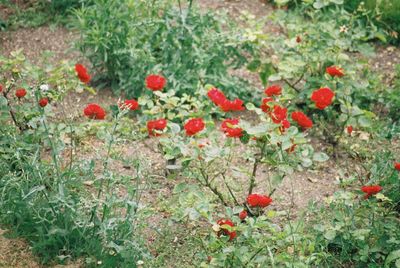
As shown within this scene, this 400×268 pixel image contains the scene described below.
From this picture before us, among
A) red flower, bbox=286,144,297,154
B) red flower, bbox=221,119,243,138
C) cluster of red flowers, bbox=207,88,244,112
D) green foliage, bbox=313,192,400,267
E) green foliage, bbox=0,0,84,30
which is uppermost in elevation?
cluster of red flowers, bbox=207,88,244,112

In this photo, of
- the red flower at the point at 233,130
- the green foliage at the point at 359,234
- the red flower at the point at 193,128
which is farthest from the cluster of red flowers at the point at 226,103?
the green foliage at the point at 359,234

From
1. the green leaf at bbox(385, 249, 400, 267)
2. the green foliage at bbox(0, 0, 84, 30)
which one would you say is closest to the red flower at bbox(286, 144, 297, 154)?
the green leaf at bbox(385, 249, 400, 267)

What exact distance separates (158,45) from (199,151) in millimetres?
1724

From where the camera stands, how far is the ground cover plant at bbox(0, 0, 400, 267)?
3.58 metres

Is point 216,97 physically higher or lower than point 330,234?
higher

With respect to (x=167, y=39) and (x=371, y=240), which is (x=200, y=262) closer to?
(x=371, y=240)

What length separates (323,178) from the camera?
461 cm

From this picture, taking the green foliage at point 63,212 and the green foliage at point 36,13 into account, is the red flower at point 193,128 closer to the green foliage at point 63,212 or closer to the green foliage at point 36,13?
the green foliage at point 63,212

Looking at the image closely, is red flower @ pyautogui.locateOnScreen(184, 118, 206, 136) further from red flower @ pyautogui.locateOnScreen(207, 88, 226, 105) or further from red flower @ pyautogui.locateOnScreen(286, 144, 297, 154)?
red flower @ pyautogui.locateOnScreen(286, 144, 297, 154)

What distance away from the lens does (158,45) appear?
5.22 metres

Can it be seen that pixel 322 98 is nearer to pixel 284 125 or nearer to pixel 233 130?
pixel 284 125

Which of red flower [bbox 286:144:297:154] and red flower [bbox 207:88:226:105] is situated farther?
red flower [bbox 207:88:226:105]

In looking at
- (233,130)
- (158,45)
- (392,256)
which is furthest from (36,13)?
(392,256)

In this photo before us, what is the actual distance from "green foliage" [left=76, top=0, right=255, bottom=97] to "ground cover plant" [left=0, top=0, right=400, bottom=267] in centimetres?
1
